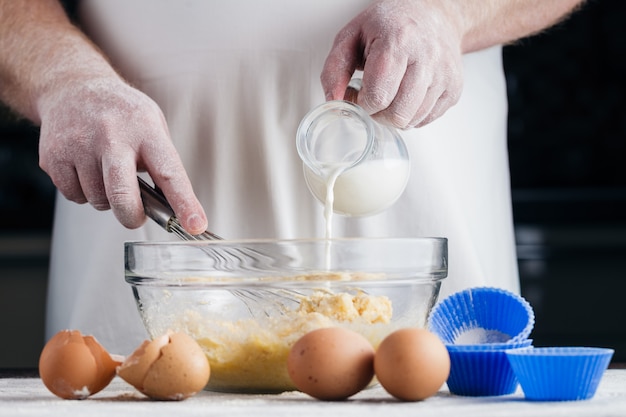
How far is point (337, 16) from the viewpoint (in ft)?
4.67

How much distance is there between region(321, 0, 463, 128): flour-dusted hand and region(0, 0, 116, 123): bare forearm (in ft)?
1.01

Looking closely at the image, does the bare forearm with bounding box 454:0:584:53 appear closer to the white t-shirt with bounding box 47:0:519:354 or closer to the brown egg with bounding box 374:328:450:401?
the white t-shirt with bounding box 47:0:519:354

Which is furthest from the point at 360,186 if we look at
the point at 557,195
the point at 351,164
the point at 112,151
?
the point at 557,195

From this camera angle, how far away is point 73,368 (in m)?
0.85

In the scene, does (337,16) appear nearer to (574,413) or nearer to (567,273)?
(574,413)

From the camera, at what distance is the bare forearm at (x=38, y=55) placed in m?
1.28

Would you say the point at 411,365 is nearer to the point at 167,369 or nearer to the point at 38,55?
the point at 167,369

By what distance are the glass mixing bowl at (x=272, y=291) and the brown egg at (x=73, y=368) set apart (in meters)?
0.12

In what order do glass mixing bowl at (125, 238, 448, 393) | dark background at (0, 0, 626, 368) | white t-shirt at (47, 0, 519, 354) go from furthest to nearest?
1. dark background at (0, 0, 626, 368)
2. white t-shirt at (47, 0, 519, 354)
3. glass mixing bowl at (125, 238, 448, 393)

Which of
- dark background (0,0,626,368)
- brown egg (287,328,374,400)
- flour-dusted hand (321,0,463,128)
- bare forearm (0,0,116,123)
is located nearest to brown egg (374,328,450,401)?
brown egg (287,328,374,400)

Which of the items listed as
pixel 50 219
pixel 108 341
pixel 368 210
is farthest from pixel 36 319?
pixel 368 210

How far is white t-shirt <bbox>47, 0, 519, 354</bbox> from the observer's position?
4.68 feet

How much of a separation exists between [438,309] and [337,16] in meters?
0.58

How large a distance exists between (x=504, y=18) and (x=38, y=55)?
2.31ft
